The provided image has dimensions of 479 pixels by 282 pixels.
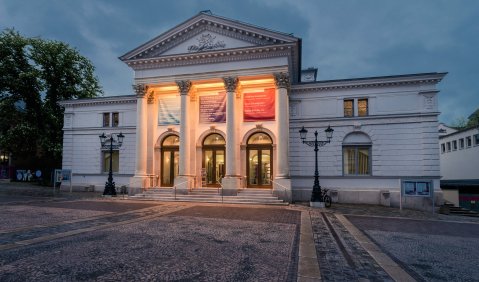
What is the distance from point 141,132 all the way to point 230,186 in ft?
29.4

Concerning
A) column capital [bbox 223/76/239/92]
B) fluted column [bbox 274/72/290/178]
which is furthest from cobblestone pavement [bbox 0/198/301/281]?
column capital [bbox 223/76/239/92]

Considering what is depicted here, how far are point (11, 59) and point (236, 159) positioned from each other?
25.8 metres

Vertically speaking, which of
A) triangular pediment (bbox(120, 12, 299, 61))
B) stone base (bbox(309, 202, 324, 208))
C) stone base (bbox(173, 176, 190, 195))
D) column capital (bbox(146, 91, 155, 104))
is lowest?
stone base (bbox(309, 202, 324, 208))

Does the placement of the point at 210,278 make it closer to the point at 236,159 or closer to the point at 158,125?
the point at 236,159

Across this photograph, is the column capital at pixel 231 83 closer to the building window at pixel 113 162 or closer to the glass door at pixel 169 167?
the glass door at pixel 169 167

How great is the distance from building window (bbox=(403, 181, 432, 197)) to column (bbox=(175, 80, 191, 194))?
14824mm

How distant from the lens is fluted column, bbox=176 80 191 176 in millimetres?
22594

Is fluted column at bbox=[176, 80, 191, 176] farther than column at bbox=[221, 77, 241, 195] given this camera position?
Yes

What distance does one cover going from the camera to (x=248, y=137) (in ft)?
77.1

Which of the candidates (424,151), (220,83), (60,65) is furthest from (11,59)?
(424,151)

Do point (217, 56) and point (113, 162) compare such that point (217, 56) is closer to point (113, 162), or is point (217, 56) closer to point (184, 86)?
point (184, 86)

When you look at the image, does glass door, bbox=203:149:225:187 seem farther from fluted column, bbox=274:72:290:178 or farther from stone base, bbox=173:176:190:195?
fluted column, bbox=274:72:290:178

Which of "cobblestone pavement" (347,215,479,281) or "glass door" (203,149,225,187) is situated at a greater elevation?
"glass door" (203,149,225,187)

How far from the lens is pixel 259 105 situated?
2308 centimetres
